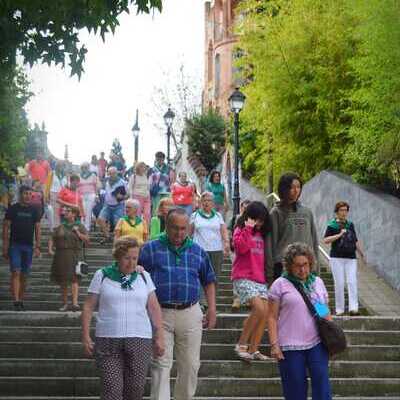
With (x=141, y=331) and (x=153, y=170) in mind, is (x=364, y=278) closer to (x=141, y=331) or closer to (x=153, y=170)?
(x=153, y=170)

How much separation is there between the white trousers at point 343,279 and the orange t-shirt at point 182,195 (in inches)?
197

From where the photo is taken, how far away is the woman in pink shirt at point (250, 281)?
10688 mm

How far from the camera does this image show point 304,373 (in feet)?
25.9

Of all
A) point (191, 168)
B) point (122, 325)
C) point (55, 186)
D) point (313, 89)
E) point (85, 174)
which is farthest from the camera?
point (191, 168)

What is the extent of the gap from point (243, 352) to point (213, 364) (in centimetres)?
36

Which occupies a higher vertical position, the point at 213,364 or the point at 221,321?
the point at 221,321

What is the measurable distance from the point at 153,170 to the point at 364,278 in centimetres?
581

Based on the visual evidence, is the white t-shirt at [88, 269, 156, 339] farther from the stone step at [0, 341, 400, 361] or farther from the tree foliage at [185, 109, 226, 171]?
the tree foliage at [185, 109, 226, 171]

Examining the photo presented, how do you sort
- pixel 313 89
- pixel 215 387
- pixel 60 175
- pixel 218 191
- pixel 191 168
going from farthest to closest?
pixel 191 168, pixel 313 89, pixel 60 175, pixel 218 191, pixel 215 387

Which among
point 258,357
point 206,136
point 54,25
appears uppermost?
point 206,136

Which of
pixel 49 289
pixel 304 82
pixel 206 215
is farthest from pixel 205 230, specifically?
pixel 304 82

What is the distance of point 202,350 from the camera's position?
1134 centimetres

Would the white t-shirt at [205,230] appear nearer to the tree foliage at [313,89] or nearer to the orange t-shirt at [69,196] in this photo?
the orange t-shirt at [69,196]

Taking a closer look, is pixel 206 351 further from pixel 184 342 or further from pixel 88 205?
pixel 88 205
